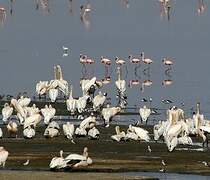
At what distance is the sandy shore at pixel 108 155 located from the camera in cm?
3772

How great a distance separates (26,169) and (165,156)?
254 inches

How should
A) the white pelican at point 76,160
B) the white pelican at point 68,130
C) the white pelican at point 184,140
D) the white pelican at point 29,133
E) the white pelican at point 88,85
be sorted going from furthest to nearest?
the white pelican at point 88,85 < the white pelican at point 29,133 < the white pelican at point 68,130 < the white pelican at point 184,140 < the white pelican at point 76,160

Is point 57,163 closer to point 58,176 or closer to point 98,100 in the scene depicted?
point 58,176

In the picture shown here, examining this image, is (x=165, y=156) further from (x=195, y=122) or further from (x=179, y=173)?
(x=195, y=122)

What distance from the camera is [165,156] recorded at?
41.5 m

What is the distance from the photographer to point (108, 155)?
4153 centimetres

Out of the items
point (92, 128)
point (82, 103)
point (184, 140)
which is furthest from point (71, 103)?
point (184, 140)

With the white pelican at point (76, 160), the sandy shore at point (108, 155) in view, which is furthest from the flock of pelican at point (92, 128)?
the sandy shore at point (108, 155)

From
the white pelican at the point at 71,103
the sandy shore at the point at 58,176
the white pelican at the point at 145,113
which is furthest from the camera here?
the white pelican at the point at 71,103

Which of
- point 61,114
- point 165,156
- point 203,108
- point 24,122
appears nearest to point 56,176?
point 165,156

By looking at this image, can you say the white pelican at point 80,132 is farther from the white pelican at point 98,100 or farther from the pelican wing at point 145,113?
the white pelican at point 98,100

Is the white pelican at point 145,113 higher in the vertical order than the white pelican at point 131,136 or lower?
higher

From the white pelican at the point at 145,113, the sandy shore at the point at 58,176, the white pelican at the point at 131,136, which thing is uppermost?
the white pelican at the point at 145,113

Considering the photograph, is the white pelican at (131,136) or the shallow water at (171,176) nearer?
the shallow water at (171,176)
